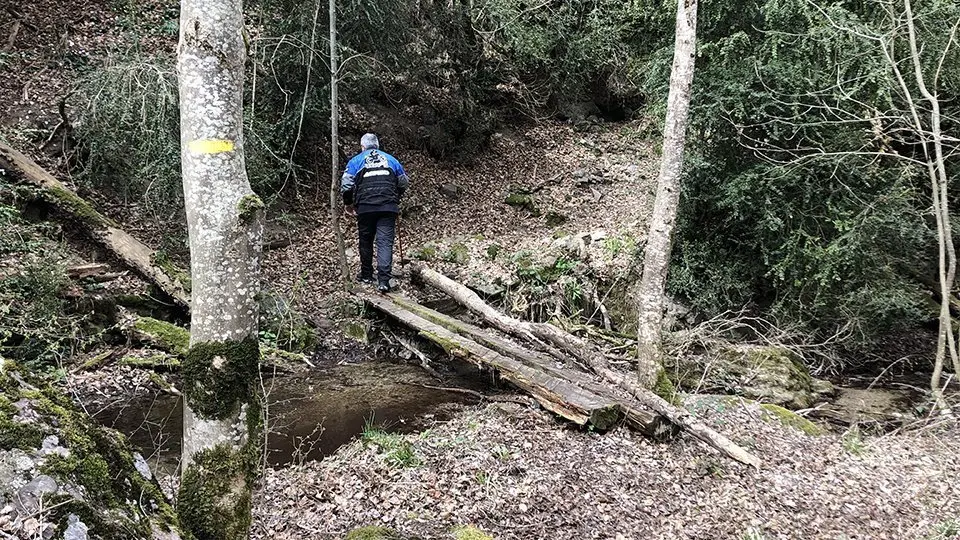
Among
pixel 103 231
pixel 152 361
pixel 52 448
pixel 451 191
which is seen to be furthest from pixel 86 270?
pixel 451 191

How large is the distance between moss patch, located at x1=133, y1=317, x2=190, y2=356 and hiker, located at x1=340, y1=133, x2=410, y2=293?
3015 millimetres

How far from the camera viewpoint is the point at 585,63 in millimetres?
16312

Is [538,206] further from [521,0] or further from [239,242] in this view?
[239,242]

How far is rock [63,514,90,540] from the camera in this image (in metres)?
1.82

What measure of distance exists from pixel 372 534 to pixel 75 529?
213 cm

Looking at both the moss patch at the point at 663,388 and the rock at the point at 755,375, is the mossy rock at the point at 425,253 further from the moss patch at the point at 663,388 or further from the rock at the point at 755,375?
the moss patch at the point at 663,388

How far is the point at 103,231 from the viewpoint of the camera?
326 inches

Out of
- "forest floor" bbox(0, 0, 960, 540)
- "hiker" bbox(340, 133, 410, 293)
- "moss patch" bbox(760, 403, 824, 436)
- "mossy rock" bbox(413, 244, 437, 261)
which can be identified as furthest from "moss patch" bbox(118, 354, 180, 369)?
"moss patch" bbox(760, 403, 824, 436)

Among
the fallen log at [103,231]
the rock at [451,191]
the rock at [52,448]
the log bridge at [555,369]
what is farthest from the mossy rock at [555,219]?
the rock at [52,448]

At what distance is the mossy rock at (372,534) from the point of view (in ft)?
12.0

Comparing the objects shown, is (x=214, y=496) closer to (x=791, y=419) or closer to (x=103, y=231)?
(x=791, y=419)

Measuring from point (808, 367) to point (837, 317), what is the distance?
0.94 metres

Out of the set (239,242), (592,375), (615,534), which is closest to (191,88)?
(239,242)

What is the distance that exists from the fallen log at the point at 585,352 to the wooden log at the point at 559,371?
12 cm
